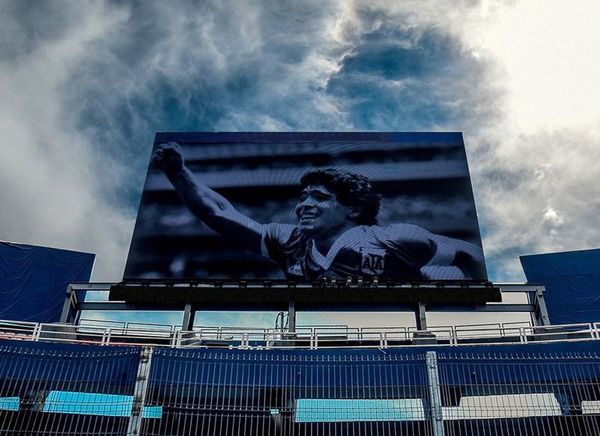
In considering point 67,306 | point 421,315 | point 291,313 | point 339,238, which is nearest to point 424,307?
point 421,315

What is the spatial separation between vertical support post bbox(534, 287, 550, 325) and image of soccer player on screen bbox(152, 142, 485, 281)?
2901mm

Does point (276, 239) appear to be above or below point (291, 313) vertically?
above

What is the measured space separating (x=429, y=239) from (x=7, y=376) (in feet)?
60.1

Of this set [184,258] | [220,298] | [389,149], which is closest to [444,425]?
[220,298]

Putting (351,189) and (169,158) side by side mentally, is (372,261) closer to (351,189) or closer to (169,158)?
(351,189)

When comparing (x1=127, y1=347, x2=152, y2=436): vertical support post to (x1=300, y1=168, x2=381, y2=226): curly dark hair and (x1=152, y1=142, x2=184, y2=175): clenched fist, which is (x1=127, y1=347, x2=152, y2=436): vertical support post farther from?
(x1=152, y1=142, x2=184, y2=175): clenched fist

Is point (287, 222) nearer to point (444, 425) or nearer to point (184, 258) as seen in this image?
point (184, 258)

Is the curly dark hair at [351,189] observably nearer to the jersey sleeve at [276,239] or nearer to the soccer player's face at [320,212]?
the soccer player's face at [320,212]

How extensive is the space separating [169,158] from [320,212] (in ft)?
29.9

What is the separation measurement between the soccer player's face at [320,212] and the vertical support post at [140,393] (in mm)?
14085

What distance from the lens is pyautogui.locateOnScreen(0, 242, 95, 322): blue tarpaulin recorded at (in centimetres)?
2534

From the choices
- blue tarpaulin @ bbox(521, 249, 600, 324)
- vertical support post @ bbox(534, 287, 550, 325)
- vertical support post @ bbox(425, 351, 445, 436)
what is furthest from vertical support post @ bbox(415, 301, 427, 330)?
vertical support post @ bbox(425, 351, 445, 436)

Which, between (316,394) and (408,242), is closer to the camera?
(316,394)

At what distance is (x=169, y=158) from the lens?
28.2 metres
